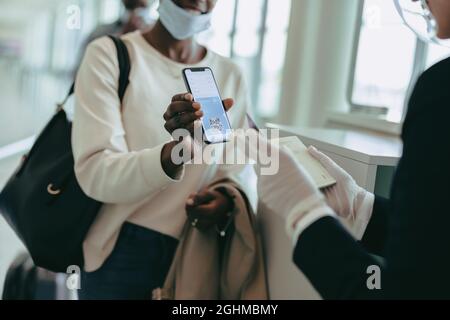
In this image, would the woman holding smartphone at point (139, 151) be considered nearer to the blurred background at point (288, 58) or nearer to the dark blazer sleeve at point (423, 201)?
the blurred background at point (288, 58)

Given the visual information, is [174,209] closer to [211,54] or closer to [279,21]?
[211,54]

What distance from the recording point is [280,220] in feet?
2.00

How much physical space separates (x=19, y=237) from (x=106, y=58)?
30cm

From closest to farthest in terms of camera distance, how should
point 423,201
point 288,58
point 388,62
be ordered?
point 423,201, point 388,62, point 288,58

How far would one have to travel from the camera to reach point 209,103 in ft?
1.94

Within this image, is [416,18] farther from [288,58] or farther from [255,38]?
[288,58]

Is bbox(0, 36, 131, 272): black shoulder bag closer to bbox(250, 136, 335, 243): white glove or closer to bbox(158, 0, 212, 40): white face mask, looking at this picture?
bbox(158, 0, 212, 40): white face mask

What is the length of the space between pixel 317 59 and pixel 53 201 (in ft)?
A: 4.34

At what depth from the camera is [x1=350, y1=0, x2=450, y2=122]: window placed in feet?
5.02

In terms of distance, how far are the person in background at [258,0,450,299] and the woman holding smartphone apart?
129mm


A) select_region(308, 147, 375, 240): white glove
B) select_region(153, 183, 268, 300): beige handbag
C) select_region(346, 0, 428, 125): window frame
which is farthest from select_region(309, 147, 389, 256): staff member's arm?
select_region(346, 0, 428, 125): window frame

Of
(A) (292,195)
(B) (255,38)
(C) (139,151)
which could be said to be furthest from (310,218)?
(B) (255,38)

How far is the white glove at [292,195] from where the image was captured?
0.50 meters
